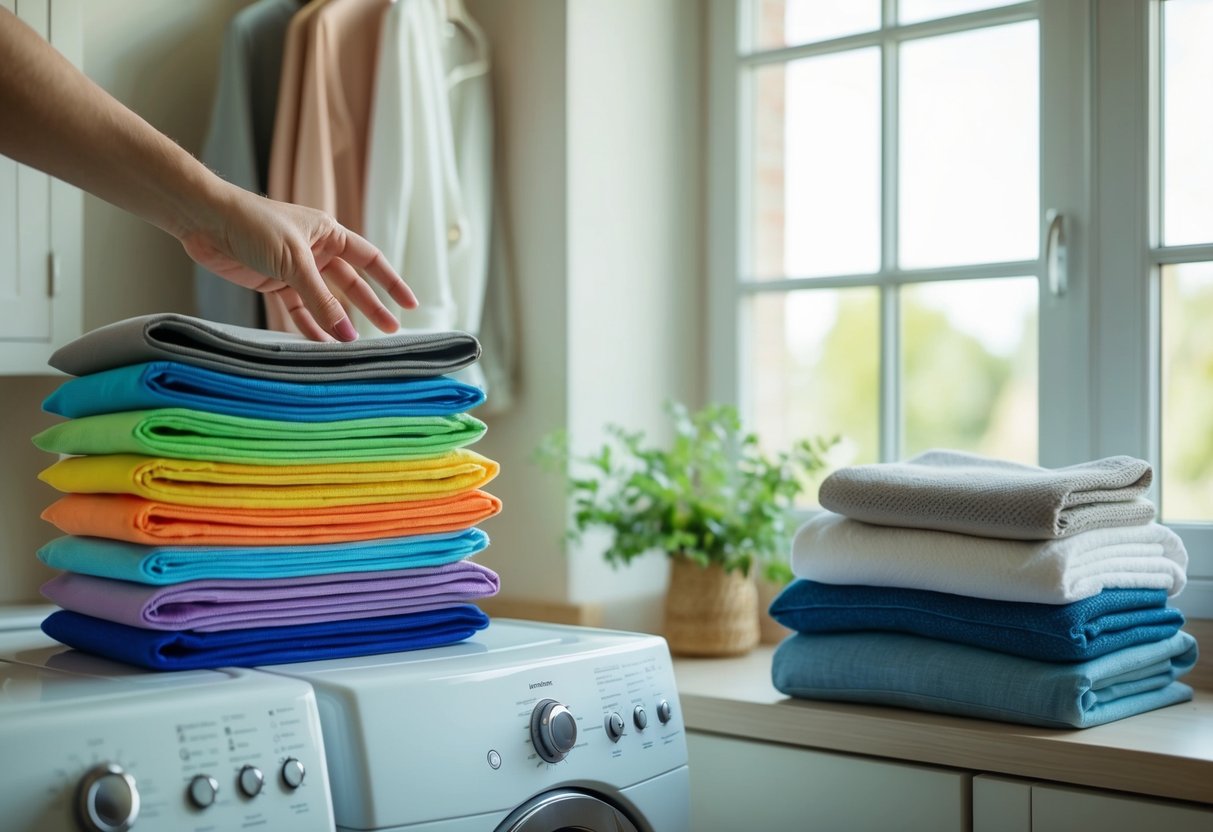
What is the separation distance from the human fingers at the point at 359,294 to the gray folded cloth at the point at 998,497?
57cm

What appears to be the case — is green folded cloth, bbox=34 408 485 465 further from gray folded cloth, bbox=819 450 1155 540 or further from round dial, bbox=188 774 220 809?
gray folded cloth, bbox=819 450 1155 540

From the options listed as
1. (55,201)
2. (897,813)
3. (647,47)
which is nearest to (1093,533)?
(897,813)

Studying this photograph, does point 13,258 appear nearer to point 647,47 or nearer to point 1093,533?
point 647,47

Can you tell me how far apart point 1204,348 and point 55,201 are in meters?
1.52

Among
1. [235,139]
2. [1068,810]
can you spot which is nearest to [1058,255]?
[1068,810]

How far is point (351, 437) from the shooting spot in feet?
3.74

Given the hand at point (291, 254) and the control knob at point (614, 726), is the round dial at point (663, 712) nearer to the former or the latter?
the control knob at point (614, 726)

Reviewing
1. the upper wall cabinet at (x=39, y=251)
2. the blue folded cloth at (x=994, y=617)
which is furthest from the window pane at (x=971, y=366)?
the upper wall cabinet at (x=39, y=251)

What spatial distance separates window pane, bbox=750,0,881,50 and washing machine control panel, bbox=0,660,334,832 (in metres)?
1.52

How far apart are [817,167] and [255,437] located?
51.5 inches

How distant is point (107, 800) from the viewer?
850 mm

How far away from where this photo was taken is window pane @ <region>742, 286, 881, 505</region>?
2.04 meters

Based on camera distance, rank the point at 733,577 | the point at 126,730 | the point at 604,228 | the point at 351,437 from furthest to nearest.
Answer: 1. the point at 604,228
2. the point at 733,577
3. the point at 351,437
4. the point at 126,730

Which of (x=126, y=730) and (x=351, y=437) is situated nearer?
(x=126, y=730)
